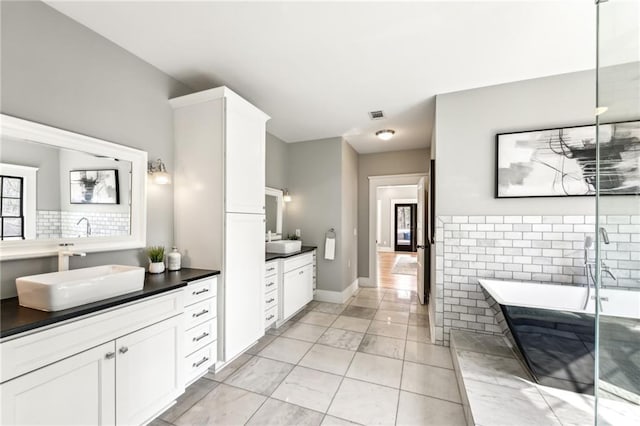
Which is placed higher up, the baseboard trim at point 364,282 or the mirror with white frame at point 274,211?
the mirror with white frame at point 274,211

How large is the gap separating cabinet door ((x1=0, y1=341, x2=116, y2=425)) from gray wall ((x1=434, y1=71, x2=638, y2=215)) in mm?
2985

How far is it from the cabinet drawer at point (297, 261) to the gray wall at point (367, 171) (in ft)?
5.16

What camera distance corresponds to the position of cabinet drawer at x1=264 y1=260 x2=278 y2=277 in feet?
9.96

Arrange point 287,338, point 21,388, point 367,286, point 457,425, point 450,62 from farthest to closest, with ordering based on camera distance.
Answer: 1. point 367,286
2. point 287,338
3. point 450,62
4. point 457,425
5. point 21,388

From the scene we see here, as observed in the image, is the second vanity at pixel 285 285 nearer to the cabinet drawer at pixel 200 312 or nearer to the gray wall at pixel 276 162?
the cabinet drawer at pixel 200 312

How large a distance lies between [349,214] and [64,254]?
12.1 ft

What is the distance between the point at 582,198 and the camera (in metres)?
2.33

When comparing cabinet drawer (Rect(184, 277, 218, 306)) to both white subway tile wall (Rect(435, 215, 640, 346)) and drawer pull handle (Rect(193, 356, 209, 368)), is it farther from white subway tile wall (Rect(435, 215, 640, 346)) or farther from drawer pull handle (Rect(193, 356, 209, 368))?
white subway tile wall (Rect(435, 215, 640, 346))

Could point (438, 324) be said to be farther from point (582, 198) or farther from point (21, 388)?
point (21, 388)

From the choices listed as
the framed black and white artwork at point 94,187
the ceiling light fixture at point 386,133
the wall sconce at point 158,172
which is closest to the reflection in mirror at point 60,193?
the framed black and white artwork at point 94,187

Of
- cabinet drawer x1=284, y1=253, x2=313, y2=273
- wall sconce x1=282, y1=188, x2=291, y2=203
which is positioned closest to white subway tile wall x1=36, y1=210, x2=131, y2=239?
cabinet drawer x1=284, y1=253, x2=313, y2=273

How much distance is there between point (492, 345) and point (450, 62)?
8.57 feet

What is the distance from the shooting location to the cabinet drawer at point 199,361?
199cm

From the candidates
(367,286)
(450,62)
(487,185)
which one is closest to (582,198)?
(487,185)
